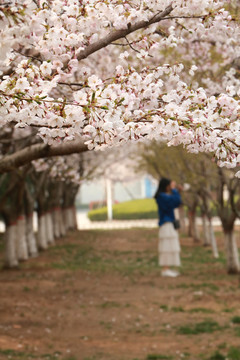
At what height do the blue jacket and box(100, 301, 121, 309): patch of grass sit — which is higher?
the blue jacket

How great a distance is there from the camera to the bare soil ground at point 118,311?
799 centimetres

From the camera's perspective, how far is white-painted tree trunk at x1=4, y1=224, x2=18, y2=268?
53.2ft

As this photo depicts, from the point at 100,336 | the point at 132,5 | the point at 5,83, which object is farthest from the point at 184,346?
the point at 5,83

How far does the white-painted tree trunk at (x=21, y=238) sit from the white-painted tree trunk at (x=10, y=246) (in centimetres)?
65

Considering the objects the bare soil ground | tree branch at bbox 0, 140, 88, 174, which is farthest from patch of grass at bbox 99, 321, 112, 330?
tree branch at bbox 0, 140, 88, 174

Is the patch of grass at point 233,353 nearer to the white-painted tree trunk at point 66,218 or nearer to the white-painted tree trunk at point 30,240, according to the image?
the white-painted tree trunk at point 30,240

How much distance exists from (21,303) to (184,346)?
4.38 meters

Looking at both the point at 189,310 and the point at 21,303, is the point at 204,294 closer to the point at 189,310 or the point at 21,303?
the point at 189,310

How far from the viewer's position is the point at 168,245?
47.6 ft

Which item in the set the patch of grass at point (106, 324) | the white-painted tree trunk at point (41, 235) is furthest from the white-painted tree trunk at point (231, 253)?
the white-painted tree trunk at point (41, 235)

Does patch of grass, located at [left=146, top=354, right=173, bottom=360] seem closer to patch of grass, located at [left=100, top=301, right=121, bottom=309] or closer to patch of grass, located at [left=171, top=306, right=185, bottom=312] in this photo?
patch of grass, located at [left=171, top=306, right=185, bottom=312]

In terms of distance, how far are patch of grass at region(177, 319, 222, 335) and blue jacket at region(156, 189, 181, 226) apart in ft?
15.2

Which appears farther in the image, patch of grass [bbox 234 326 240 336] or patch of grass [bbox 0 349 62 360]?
patch of grass [bbox 234 326 240 336]

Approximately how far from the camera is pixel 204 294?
11766mm
